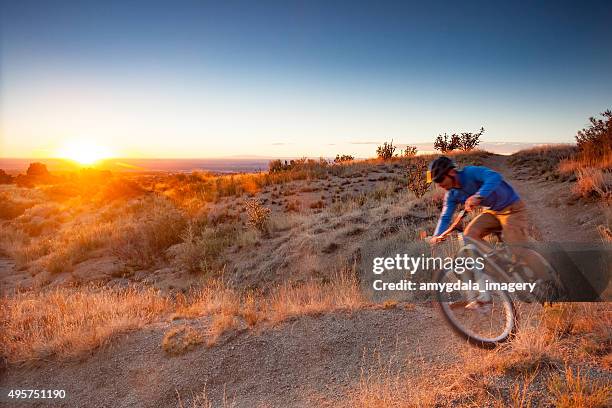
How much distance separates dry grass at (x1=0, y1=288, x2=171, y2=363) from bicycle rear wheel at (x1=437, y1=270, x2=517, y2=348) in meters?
5.25

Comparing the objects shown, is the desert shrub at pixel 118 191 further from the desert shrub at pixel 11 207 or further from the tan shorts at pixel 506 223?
the tan shorts at pixel 506 223

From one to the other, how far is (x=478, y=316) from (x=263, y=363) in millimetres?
3063

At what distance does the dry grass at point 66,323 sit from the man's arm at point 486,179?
6031 mm

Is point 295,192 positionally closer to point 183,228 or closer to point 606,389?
point 183,228

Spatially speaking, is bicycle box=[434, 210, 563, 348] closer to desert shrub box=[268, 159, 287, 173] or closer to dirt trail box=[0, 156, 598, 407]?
dirt trail box=[0, 156, 598, 407]

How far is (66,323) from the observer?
22.4 ft

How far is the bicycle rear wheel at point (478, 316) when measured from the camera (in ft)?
14.9

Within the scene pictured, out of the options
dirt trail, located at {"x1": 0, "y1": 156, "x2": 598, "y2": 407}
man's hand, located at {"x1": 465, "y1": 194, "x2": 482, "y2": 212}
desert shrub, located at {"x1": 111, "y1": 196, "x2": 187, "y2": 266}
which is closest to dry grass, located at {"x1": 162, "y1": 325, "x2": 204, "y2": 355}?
dirt trail, located at {"x1": 0, "y1": 156, "x2": 598, "y2": 407}

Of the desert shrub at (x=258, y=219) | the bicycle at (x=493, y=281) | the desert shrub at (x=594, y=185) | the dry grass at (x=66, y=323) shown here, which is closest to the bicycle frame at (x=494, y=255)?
the bicycle at (x=493, y=281)

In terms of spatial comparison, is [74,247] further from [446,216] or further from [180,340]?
[446,216]

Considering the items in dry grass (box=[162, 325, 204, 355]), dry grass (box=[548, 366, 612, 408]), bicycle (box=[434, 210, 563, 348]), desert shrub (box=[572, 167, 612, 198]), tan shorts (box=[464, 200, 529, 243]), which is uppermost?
desert shrub (box=[572, 167, 612, 198])

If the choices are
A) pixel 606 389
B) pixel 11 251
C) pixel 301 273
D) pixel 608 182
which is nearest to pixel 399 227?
pixel 301 273

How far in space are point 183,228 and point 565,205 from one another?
Result: 13599mm

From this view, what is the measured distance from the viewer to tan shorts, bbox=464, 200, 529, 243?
16.2ft
